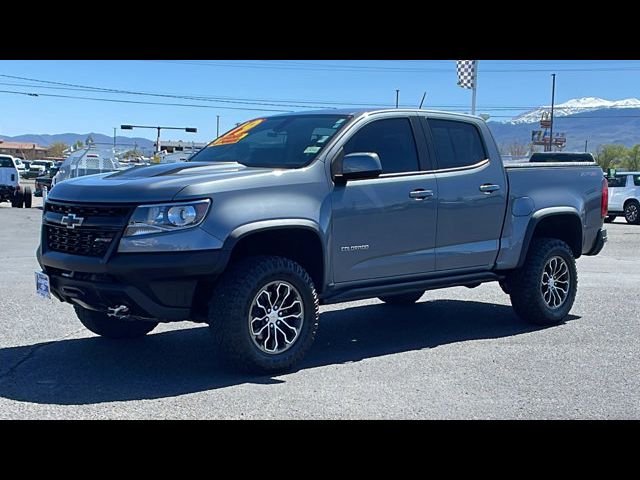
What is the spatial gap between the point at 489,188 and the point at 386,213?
55.0 inches

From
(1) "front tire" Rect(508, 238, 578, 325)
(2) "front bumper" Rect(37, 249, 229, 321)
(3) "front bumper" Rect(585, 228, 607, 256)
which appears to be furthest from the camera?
(3) "front bumper" Rect(585, 228, 607, 256)

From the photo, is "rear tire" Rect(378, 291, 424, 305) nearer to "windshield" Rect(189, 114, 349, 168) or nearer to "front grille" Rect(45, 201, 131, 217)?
"windshield" Rect(189, 114, 349, 168)

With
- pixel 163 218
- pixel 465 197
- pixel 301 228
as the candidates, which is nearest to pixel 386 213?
pixel 301 228

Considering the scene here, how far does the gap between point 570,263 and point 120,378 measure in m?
4.80

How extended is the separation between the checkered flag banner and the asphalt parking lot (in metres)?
21.8

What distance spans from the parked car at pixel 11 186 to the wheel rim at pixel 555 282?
23.8 metres

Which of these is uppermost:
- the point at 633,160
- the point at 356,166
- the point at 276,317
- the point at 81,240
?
the point at 633,160

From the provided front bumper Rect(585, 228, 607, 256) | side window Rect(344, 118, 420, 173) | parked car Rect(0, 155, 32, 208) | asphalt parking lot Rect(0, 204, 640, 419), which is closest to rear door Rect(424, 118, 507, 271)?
side window Rect(344, 118, 420, 173)

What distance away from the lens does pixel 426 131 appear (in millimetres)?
7477

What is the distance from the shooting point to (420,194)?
23.2 feet

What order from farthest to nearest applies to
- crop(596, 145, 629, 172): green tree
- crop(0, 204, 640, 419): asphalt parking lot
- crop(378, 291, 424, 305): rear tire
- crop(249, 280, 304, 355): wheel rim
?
crop(596, 145, 629, 172): green tree, crop(378, 291, 424, 305): rear tire, crop(249, 280, 304, 355): wheel rim, crop(0, 204, 640, 419): asphalt parking lot

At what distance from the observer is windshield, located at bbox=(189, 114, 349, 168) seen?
6754mm

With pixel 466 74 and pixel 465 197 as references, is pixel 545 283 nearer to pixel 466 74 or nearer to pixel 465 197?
pixel 465 197
